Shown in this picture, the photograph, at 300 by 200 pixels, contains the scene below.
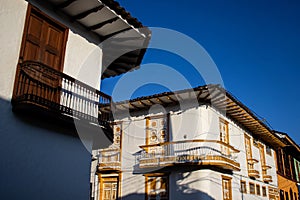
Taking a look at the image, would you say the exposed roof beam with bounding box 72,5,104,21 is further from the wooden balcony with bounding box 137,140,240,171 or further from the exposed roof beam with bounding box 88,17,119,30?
the wooden balcony with bounding box 137,140,240,171

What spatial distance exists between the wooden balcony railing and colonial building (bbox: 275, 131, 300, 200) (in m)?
21.5

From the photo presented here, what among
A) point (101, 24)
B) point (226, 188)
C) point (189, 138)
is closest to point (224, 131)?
point (189, 138)

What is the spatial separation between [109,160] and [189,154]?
4808 millimetres

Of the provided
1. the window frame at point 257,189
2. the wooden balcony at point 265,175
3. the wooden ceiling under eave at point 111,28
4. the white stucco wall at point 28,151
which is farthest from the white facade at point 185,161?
the white stucco wall at point 28,151

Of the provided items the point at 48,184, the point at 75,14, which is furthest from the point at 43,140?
the point at 75,14

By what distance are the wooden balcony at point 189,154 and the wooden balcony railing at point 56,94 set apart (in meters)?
7.30

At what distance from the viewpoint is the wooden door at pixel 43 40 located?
21.9 feet

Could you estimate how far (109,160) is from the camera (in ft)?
56.2

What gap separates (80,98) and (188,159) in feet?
27.1

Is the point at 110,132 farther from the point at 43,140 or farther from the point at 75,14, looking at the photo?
the point at 75,14

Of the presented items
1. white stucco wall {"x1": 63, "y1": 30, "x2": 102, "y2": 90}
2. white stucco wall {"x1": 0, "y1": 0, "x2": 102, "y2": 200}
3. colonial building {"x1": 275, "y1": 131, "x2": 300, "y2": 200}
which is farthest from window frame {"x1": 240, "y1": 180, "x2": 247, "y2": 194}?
white stucco wall {"x1": 0, "y1": 0, "x2": 102, "y2": 200}

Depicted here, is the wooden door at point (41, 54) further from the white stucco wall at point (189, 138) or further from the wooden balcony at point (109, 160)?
the wooden balcony at point (109, 160)

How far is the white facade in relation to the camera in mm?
14562

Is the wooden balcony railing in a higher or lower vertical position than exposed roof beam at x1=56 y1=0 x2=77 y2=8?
lower
